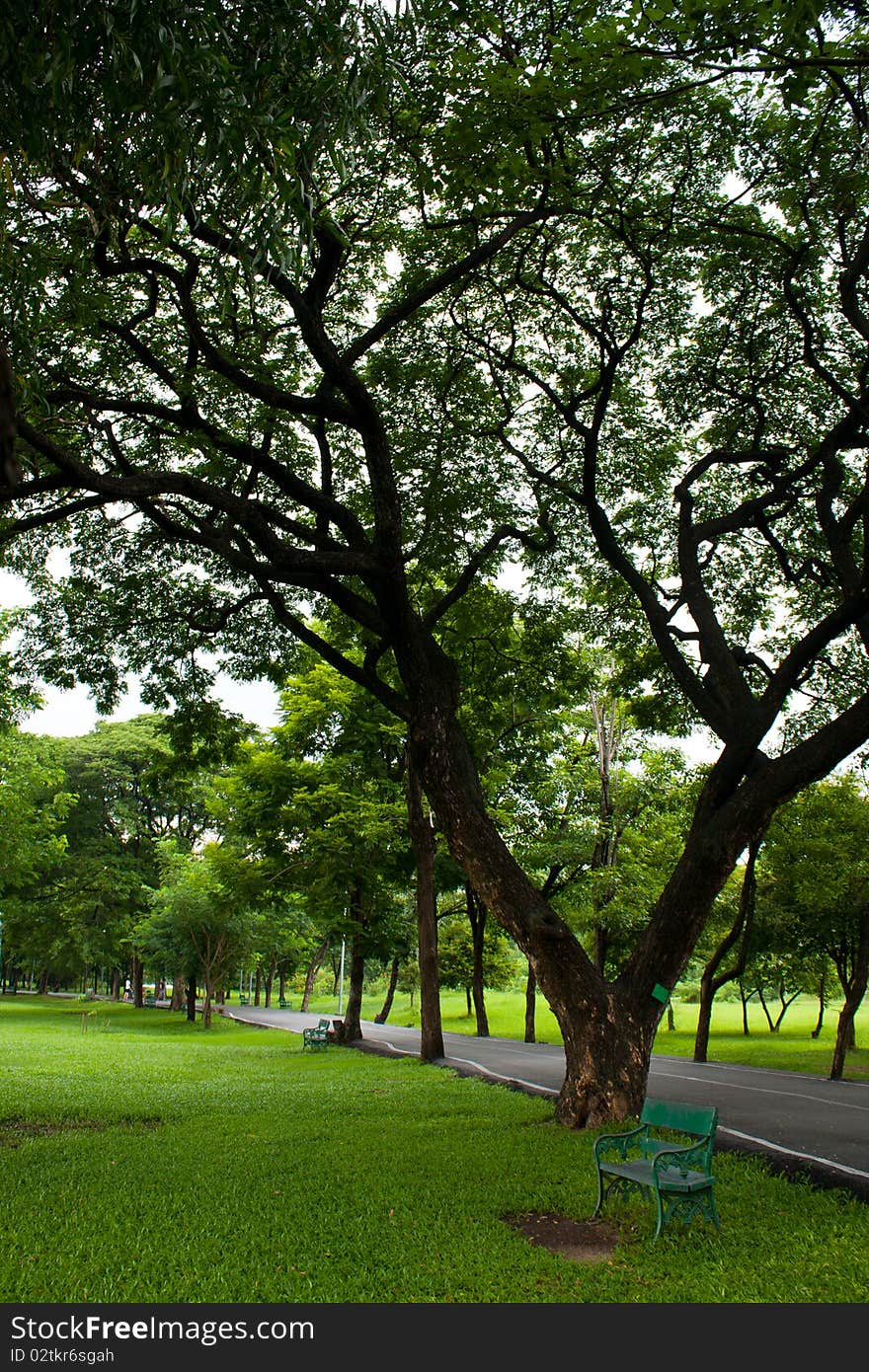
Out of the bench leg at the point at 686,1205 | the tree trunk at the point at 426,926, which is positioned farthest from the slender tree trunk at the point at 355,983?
the bench leg at the point at 686,1205

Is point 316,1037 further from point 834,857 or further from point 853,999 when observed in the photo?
point 834,857

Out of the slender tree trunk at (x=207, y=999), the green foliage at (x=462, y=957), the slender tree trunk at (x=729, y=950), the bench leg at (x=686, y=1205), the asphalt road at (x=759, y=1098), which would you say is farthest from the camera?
the green foliage at (x=462, y=957)

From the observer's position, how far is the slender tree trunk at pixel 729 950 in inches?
583

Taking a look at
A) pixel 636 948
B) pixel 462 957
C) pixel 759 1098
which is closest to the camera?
pixel 636 948

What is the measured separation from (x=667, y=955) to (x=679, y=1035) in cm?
3055

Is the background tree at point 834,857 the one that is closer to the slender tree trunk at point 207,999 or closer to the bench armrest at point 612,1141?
the bench armrest at point 612,1141

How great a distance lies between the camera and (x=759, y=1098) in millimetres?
14930

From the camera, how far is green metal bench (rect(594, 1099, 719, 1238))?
599cm

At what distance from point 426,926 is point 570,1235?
39.9 feet

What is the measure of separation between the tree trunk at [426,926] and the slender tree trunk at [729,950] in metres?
5.84

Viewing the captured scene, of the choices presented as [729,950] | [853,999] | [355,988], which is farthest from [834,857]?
[355,988]

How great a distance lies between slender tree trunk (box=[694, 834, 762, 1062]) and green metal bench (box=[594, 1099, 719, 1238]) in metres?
8.26

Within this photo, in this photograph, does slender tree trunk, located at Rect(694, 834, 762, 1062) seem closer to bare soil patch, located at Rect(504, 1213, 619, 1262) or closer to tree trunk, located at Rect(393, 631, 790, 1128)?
tree trunk, located at Rect(393, 631, 790, 1128)
